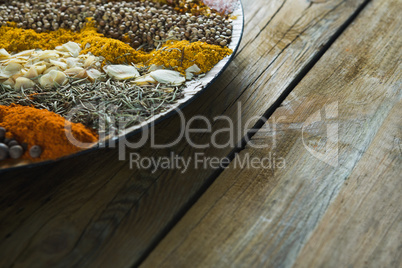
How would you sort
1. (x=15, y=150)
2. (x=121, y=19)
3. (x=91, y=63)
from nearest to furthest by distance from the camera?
(x=15, y=150) < (x=91, y=63) < (x=121, y=19)

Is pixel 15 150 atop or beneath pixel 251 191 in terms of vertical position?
beneath

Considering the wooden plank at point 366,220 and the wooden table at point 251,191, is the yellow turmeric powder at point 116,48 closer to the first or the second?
the wooden table at point 251,191

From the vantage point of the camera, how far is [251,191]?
3.23ft

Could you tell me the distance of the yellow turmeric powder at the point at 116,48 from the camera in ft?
3.67

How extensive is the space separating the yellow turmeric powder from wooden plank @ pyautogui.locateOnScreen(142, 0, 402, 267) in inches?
9.8

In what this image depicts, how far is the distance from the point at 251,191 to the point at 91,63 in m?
0.55

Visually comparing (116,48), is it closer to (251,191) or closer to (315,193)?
(251,191)

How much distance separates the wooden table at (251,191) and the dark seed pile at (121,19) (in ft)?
0.62

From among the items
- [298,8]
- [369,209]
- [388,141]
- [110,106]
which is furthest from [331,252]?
[298,8]

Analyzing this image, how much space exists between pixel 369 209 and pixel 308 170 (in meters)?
0.16

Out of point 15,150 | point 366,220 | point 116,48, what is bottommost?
point 15,150

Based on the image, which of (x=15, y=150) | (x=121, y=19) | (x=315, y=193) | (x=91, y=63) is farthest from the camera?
(x=121, y=19)

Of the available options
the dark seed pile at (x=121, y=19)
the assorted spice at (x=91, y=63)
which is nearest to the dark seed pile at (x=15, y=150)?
the assorted spice at (x=91, y=63)

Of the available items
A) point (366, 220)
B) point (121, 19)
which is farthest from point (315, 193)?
point (121, 19)
